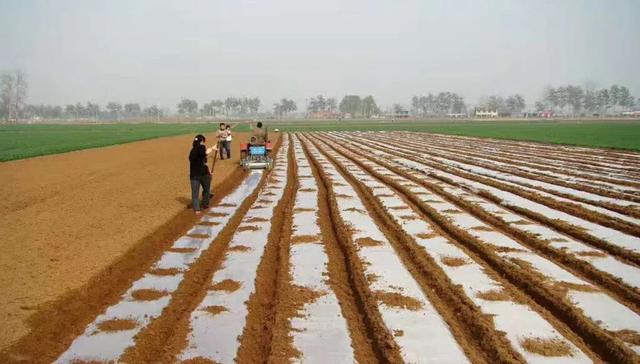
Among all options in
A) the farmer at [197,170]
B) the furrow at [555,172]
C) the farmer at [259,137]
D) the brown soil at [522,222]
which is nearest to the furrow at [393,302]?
the brown soil at [522,222]

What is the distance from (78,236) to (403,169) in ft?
40.4

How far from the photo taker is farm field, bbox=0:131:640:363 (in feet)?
14.9

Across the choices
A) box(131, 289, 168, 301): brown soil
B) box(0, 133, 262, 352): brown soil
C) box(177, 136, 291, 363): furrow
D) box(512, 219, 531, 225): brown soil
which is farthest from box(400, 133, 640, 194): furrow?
box(131, 289, 168, 301): brown soil

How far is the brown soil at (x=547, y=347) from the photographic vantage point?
4.38 m

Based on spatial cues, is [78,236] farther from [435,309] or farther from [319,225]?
[435,309]

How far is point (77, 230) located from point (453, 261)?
6.30 meters

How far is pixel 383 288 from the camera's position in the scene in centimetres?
601

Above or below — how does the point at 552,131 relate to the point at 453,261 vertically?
above

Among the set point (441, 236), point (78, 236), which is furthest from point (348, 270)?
point (78, 236)

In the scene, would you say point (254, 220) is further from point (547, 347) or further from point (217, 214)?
point (547, 347)

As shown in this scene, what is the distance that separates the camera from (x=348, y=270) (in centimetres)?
684

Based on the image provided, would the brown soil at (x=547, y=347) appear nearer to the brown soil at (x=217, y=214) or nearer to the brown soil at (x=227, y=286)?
the brown soil at (x=227, y=286)

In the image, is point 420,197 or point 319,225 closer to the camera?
point 319,225

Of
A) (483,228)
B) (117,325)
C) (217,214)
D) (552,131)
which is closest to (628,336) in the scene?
(483,228)
